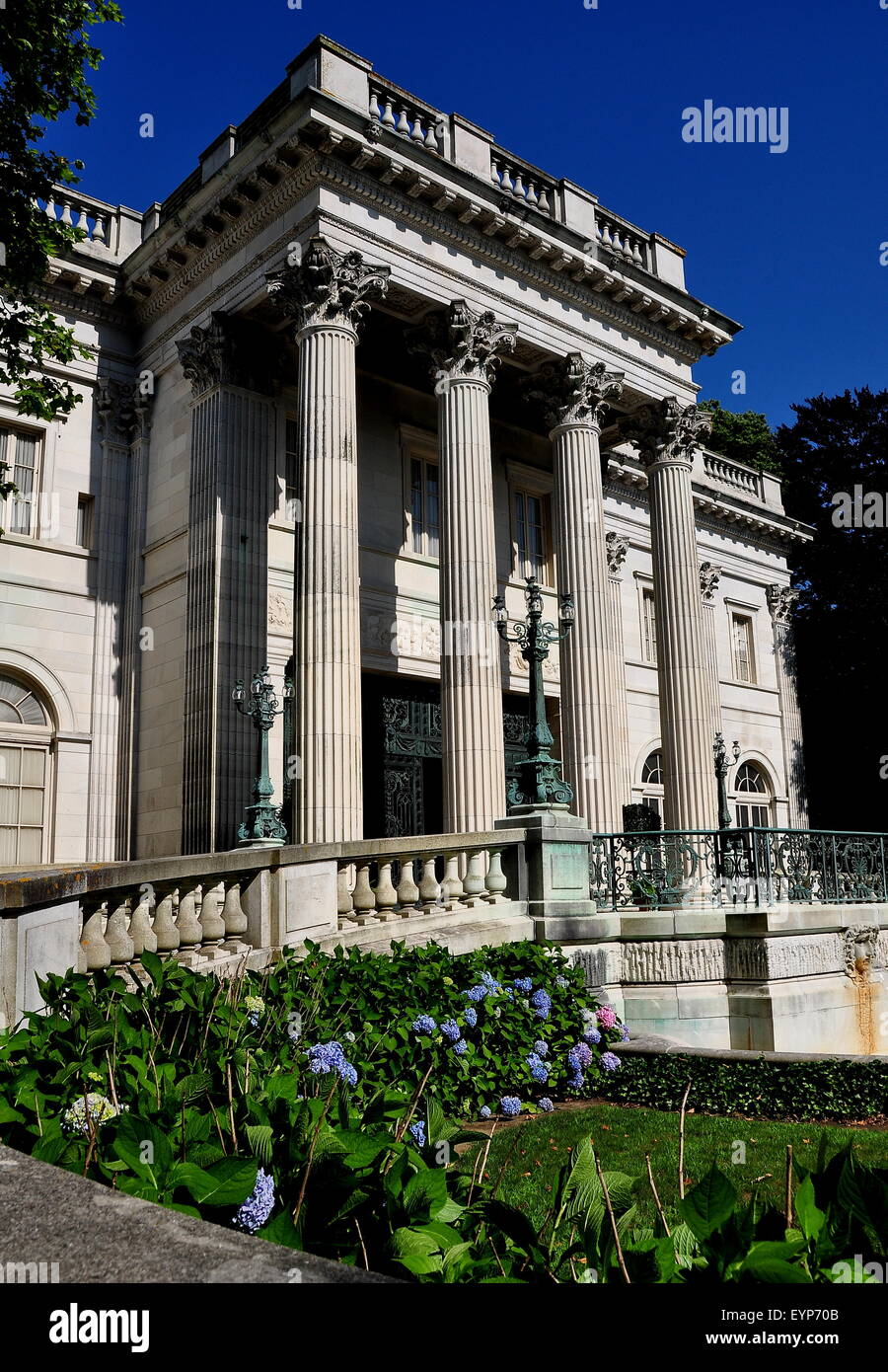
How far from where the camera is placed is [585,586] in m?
21.4

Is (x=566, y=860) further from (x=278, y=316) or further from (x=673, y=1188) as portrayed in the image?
(x=278, y=316)

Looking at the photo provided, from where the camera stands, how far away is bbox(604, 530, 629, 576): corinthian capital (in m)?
30.1

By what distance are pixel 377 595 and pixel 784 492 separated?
2884 cm

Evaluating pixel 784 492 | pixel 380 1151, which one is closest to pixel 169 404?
pixel 380 1151

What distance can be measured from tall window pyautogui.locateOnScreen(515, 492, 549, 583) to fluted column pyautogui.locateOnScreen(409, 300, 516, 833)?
212 inches

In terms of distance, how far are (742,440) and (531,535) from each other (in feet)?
88.5

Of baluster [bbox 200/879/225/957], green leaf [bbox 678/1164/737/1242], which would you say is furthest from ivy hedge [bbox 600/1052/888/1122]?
green leaf [bbox 678/1164/737/1242]

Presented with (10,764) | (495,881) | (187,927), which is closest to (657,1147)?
(187,927)

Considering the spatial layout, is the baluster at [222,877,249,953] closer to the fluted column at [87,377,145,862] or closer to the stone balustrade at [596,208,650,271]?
the fluted column at [87,377,145,862]

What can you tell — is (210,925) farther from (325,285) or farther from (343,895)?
(325,285)

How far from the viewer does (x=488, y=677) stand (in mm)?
18734

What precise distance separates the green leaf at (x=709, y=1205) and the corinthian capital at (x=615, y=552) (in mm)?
28091

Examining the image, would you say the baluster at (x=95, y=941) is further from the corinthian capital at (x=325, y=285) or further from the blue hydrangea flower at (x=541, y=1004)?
the corinthian capital at (x=325, y=285)

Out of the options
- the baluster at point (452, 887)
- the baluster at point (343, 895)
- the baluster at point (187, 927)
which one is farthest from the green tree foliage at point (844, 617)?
the baluster at point (187, 927)
